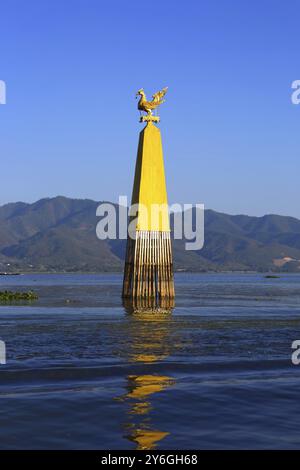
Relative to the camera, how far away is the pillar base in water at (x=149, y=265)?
4791 centimetres

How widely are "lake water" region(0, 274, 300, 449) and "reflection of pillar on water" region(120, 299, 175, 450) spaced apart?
0.10ft

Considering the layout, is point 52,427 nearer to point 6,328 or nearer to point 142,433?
point 142,433

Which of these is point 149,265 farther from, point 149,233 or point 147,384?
point 147,384

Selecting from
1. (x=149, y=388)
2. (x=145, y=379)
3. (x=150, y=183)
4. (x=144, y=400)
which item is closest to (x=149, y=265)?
(x=150, y=183)

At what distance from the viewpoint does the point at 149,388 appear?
16328mm

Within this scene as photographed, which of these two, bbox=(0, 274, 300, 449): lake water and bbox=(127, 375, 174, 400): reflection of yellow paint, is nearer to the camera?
bbox=(0, 274, 300, 449): lake water

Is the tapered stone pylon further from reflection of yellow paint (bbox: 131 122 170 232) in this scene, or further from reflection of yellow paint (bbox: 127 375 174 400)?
reflection of yellow paint (bbox: 127 375 174 400)

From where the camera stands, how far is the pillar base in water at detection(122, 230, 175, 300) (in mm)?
47906

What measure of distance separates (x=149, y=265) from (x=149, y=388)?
32021 millimetres

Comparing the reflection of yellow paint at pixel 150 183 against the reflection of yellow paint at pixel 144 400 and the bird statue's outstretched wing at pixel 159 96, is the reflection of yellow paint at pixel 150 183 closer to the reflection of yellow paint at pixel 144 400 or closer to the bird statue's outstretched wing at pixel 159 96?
the bird statue's outstretched wing at pixel 159 96

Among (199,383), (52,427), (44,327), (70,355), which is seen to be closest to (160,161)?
(44,327)

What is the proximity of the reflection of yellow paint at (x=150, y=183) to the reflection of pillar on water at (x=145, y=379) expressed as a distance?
10200 mm

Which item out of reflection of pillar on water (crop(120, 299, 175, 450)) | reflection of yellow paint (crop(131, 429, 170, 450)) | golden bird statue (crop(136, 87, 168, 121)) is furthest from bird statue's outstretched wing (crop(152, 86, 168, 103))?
reflection of yellow paint (crop(131, 429, 170, 450))

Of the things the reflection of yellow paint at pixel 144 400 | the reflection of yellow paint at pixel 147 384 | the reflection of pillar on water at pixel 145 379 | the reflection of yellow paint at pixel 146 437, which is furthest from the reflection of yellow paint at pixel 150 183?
the reflection of yellow paint at pixel 146 437
